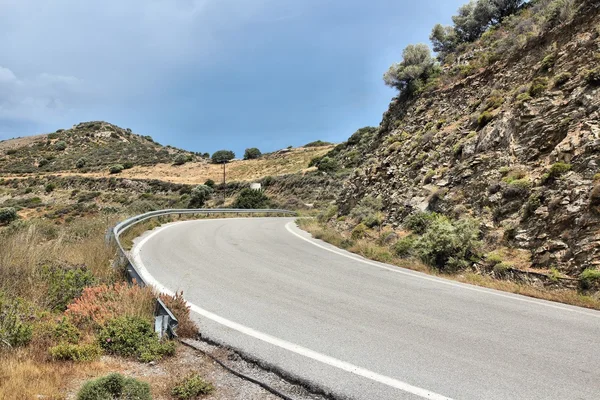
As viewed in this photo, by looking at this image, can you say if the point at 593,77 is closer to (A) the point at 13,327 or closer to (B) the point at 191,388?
(B) the point at 191,388

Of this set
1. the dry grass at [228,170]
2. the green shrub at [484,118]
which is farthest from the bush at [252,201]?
the green shrub at [484,118]

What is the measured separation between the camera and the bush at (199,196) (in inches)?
1886

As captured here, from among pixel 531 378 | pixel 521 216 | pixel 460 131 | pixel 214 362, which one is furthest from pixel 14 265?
pixel 460 131

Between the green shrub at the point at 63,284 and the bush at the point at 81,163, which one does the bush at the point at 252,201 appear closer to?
the green shrub at the point at 63,284

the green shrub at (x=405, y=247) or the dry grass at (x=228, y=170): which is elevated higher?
the dry grass at (x=228, y=170)

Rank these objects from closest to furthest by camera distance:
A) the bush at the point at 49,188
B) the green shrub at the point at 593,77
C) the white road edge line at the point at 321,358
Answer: the white road edge line at the point at 321,358
the green shrub at the point at 593,77
the bush at the point at 49,188

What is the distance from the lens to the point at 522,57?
15.8m

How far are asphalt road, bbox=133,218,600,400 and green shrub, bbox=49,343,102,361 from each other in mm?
1359

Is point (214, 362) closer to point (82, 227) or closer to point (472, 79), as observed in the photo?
point (82, 227)

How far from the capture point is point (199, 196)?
163 ft

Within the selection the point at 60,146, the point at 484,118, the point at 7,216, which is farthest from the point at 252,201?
the point at 60,146

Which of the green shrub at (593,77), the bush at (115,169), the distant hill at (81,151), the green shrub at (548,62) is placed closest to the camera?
the green shrub at (593,77)

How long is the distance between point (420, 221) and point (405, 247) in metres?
1.63

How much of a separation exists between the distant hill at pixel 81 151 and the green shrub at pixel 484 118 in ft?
239
